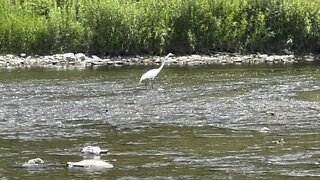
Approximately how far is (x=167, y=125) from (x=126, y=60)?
23410 millimetres

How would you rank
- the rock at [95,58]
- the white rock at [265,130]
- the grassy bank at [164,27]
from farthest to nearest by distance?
the grassy bank at [164,27]
the rock at [95,58]
the white rock at [265,130]

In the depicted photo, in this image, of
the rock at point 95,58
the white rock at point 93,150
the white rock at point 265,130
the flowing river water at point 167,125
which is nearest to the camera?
the flowing river water at point 167,125

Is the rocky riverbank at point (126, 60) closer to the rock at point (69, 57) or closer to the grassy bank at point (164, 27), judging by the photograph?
the rock at point (69, 57)

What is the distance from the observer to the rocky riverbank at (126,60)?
3919cm

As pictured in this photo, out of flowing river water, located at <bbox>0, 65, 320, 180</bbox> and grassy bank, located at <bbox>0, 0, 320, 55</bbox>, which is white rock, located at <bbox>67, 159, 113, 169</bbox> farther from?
grassy bank, located at <bbox>0, 0, 320, 55</bbox>

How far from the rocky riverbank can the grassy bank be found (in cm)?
148

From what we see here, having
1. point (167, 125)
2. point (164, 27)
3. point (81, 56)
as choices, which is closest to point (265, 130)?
point (167, 125)

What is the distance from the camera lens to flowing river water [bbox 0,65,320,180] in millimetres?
12836

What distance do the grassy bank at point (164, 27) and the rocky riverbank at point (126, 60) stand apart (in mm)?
1483

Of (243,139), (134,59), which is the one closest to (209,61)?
(134,59)

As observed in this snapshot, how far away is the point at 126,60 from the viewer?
4100 centimetres

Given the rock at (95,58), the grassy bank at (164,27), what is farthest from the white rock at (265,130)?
the grassy bank at (164,27)

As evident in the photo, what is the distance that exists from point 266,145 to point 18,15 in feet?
109

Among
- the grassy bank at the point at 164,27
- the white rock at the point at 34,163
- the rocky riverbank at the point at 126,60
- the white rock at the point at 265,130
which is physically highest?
the grassy bank at the point at 164,27
